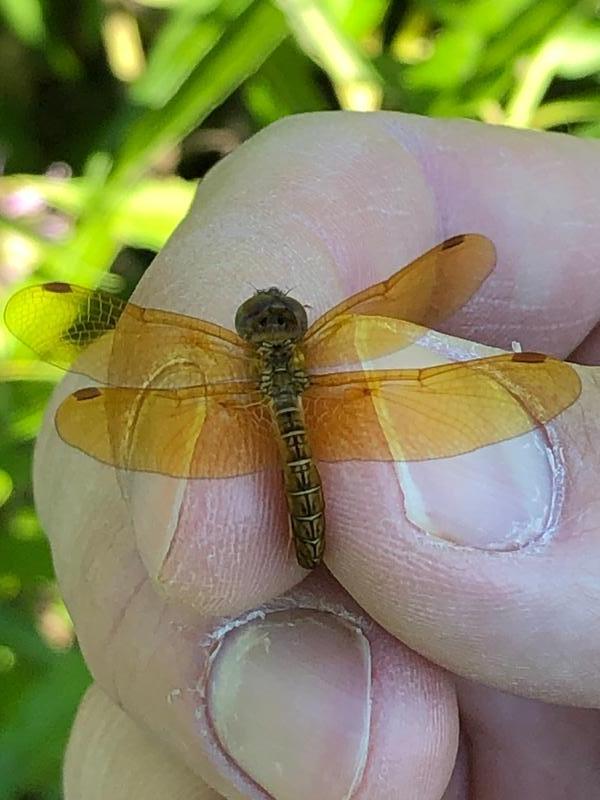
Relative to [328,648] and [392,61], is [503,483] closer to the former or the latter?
[328,648]

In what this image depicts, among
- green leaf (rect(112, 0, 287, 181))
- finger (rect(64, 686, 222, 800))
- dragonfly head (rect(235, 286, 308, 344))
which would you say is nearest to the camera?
dragonfly head (rect(235, 286, 308, 344))

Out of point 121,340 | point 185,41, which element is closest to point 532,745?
point 121,340

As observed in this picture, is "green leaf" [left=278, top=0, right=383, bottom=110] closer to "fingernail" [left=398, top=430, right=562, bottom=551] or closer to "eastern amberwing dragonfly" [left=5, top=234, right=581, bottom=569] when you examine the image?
"eastern amberwing dragonfly" [left=5, top=234, right=581, bottom=569]

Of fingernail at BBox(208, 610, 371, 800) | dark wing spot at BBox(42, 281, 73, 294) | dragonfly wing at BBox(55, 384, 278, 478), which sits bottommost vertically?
fingernail at BBox(208, 610, 371, 800)

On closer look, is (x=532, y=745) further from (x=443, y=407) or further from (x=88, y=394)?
(x=88, y=394)

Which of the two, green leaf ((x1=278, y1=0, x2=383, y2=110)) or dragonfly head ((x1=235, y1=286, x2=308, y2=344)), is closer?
dragonfly head ((x1=235, y1=286, x2=308, y2=344))

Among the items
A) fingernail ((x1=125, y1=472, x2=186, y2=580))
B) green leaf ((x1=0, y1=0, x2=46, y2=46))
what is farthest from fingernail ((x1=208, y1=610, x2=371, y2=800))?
green leaf ((x1=0, y1=0, x2=46, y2=46))

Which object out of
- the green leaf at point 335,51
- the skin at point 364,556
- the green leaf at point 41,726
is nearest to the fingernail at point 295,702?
the skin at point 364,556

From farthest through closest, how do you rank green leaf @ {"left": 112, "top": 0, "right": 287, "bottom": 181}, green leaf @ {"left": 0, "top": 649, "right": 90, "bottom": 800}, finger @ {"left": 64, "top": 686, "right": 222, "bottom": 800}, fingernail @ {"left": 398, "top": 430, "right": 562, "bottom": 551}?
1. green leaf @ {"left": 112, "top": 0, "right": 287, "bottom": 181}
2. green leaf @ {"left": 0, "top": 649, "right": 90, "bottom": 800}
3. finger @ {"left": 64, "top": 686, "right": 222, "bottom": 800}
4. fingernail @ {"left": 398, "top": 430, "right": 562, "bottom": 551}
